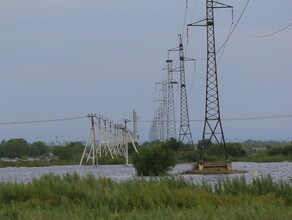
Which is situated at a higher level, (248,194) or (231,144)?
(231,144)

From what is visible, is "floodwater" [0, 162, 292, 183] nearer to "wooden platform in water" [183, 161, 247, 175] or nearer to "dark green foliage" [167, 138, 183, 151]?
"wooden platform in water" [183, 161, 247, 175]

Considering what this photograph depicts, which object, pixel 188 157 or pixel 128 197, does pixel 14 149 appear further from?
pixel 128 197

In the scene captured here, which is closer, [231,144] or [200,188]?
[200,188]

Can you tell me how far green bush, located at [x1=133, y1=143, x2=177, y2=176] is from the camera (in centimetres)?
5503

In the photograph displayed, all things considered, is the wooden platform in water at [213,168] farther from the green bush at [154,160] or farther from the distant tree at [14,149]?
the distant tree at [14,149]

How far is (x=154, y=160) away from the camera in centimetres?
5544

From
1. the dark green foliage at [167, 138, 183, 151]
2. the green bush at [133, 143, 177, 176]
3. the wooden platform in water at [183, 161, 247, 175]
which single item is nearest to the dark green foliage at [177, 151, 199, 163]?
the dark green foliage at [167, 138, 183, 151]

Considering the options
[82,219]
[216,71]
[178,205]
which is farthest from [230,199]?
[216,71]

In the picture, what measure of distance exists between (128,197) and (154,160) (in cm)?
2993

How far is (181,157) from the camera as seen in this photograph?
9081 cm

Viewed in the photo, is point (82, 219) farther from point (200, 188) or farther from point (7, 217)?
point (200, 188)

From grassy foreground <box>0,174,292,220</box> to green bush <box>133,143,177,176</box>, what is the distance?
76.2ft

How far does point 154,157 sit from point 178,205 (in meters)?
30.9

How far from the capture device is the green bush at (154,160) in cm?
5503
